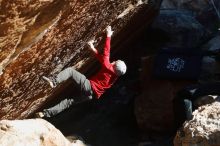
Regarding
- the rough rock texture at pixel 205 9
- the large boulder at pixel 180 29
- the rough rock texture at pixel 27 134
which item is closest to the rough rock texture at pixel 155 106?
the large boulder at pixel 180 29

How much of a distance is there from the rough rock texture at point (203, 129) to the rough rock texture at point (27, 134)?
1709 mm

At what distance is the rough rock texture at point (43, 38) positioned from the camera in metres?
5.00

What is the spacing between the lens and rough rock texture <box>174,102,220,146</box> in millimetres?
5859

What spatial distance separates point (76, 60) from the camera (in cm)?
797

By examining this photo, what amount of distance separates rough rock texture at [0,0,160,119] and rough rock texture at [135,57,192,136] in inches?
49.7

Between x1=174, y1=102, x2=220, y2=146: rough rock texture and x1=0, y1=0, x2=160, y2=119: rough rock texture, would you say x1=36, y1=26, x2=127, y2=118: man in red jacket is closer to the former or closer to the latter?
x1=0, y1=0, x2=160, y2=119: rough rock texture

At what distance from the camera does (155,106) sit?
952cm

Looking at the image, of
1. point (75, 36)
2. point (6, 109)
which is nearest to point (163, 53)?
point (75, 36)

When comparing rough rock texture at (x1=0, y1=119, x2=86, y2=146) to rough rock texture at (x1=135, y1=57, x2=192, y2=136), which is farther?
rough rock texture at (x1=135, y1=57, x2=192, y2=136)

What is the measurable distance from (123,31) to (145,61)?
0.76 m

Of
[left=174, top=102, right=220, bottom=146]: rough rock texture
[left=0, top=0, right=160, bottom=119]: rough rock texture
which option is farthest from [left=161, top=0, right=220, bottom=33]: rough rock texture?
[left=174, top=102, right=220, bottom=146]: rough rock texture

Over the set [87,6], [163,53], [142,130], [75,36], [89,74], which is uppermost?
[87,6]

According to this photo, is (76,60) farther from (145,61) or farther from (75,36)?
(145,61)

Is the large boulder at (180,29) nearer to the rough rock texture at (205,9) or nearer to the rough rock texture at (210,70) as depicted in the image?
the rough rock texture at (205,9)
